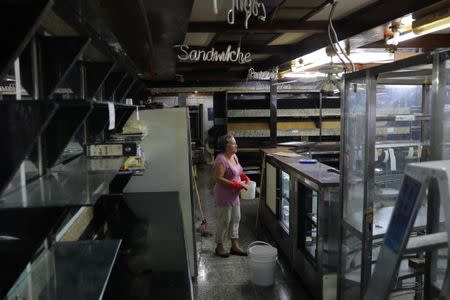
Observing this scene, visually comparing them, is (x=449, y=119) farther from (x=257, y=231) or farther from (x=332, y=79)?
(x=257, y=231)

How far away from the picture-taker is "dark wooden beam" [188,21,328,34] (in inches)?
136

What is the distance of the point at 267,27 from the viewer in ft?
11.4

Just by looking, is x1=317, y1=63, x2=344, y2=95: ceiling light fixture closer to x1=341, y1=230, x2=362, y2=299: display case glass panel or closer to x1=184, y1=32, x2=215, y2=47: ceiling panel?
x1=184, y1=32, x2=215, y2=47: ceiling panel

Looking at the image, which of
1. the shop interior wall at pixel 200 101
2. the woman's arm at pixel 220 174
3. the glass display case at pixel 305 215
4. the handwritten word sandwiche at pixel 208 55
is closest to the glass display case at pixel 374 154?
the glass display case at pixel 305 215

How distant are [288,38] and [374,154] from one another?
244 cm

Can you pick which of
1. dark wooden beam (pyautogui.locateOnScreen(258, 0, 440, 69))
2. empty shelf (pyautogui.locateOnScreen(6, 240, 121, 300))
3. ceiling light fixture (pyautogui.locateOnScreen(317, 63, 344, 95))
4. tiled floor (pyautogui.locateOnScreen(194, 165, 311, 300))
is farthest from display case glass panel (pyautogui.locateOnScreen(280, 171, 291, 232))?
empty shelf (pyautogui.locateOnScreen(6, 240, 121, 300))

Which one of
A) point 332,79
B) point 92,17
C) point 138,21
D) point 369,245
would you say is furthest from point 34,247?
point 332,79

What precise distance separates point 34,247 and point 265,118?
8250 mm

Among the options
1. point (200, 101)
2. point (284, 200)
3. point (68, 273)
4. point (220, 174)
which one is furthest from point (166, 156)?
point (200, 101)

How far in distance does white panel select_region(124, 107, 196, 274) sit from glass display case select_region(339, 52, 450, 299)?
1.82 meters

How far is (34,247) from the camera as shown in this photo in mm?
1290

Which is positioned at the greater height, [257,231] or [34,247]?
[34,247]

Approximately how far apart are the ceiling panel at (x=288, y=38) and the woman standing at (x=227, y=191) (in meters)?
1.32

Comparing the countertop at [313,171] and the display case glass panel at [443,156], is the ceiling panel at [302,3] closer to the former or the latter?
the display case glass panel at [443,156]
